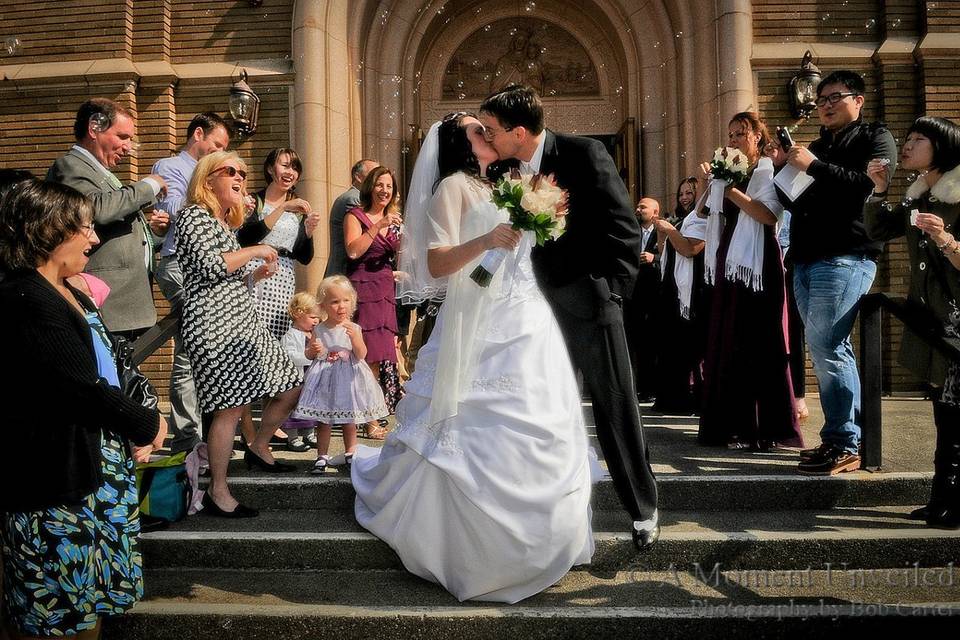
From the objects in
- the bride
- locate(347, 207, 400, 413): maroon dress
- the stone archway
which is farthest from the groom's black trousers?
the stone archway

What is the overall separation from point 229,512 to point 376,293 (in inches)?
83.9

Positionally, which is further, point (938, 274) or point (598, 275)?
point (938, 274)

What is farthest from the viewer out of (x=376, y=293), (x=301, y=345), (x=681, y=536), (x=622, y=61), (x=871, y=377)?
(x=622, y=61)

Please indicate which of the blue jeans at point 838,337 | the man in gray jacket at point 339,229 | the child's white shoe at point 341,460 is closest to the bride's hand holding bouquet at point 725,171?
the blue jeans at point 838,337

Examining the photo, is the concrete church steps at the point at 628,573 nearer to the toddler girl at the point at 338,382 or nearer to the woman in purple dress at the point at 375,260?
the toddler girl at the point at 338,382

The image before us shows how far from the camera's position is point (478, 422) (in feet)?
10.3

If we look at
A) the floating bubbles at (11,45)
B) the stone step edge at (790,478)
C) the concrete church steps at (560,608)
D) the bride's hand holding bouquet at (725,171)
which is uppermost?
the floating bubbles at (11,45)

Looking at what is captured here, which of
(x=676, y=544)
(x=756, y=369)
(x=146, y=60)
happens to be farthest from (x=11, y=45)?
(x=676, y=544)

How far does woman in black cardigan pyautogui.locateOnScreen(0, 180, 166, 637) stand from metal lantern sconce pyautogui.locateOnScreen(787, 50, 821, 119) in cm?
818

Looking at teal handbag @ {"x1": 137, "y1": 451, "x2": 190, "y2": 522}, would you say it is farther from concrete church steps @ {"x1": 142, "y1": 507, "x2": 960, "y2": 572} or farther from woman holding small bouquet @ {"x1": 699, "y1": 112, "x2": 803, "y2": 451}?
woman holding small bouquet @ {"x1": 699, "y1": 112, "x2": 803, "y2": 451}

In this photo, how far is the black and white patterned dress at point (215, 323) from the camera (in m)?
3.75

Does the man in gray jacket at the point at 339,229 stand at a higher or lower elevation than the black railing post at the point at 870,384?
higher

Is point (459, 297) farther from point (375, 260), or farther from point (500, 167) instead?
point (375, 260)

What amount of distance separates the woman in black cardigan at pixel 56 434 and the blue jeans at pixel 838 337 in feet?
11.9
